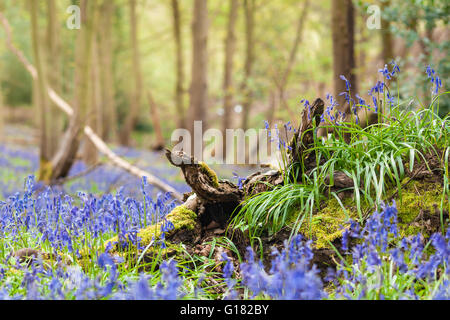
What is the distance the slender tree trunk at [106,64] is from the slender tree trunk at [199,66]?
19.7 ft

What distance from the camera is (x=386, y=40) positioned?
10.2 meters

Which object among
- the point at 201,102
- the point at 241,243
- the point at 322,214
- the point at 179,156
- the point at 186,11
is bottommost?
the point at 241,243

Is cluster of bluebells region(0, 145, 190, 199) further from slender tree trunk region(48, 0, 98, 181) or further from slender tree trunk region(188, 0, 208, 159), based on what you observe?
slender tree trunk region(188, 0, 208, 159)

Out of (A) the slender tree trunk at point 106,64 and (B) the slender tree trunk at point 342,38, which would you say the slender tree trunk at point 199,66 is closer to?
(B) the slender tree trunk at point 342,38

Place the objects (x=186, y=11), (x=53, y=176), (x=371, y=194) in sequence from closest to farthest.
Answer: (x=371, y=194) → (x=53, y=176) → (x=186, y=11)

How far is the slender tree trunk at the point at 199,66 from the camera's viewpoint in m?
10.0

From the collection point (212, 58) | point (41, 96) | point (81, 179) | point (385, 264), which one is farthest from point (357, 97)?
point (212, 58)

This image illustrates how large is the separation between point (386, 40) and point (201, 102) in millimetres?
4659

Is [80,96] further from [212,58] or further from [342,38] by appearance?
[212,58]

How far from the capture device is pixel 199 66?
10391mm

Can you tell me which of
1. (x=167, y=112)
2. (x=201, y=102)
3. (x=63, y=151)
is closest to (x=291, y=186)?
(x=63, y=151)

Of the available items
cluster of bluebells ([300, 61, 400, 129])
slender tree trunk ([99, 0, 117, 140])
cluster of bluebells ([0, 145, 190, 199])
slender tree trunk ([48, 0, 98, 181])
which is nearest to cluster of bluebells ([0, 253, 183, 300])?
cluster of bluebells ([300, 61, 400, 129])

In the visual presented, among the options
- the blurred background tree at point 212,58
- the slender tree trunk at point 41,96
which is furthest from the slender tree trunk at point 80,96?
the slender tree trunk at point 41,96

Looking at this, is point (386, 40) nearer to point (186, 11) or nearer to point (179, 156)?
point (179, 156)
